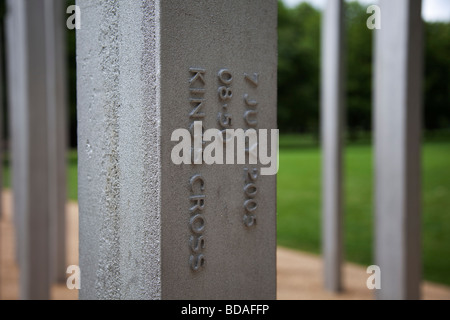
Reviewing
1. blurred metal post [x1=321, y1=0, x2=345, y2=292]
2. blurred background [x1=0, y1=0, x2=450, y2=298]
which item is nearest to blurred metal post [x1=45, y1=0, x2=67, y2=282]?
blurred background [x1=0, y1=0, x2=450, y2=298]

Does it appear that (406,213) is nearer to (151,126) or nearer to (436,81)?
(151,126)

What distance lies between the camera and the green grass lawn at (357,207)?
656 inches

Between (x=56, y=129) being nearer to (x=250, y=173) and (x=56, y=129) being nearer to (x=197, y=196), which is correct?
(x=250, y=173)

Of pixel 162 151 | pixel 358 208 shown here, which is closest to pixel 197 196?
pixel 162 151

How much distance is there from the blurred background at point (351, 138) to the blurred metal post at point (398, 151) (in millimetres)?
6305

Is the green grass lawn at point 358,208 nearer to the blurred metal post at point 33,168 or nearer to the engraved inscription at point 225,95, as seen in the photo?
the blurred metal post at point 33,168

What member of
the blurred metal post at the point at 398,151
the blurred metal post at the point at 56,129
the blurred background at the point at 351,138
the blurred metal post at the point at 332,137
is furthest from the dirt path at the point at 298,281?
the blurred metal post at the point at 398,151

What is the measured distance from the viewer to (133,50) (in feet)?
12.1

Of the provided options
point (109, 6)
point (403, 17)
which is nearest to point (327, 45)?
point (403, 17)

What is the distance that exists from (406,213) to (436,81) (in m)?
35.5

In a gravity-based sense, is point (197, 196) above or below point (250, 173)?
below

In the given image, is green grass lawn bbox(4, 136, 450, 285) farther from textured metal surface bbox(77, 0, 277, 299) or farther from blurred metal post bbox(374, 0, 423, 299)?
textured metal surface bbox(77, 0, 277, 299)

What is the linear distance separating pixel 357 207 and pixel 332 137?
15.1 meters

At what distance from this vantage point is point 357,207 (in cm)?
2492
